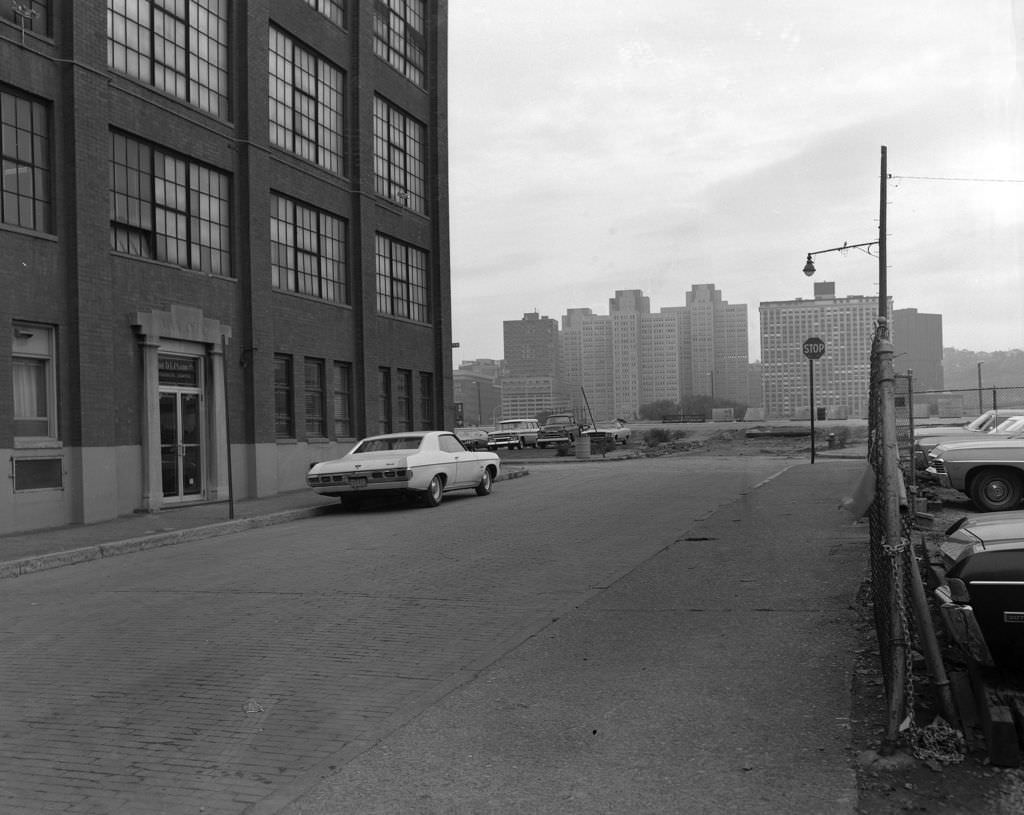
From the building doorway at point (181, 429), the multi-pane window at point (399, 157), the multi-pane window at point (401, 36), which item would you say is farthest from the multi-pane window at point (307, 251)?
the multi-pane window at point (401, 36)

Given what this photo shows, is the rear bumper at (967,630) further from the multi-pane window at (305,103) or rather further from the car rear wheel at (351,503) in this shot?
the multi-pane window at (305,103)

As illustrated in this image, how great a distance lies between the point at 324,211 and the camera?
25.2 metres

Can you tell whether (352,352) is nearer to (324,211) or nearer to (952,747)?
(324,211)

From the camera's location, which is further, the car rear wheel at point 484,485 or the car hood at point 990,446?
the car rear wheel at point 484,485

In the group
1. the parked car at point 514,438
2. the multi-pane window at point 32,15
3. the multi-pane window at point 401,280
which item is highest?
the multi-pane window at point 32,15

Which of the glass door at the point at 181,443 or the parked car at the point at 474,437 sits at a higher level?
the glass door at the point at 181,443

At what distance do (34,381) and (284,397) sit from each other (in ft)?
25.2

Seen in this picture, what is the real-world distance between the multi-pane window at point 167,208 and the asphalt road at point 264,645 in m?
6.91

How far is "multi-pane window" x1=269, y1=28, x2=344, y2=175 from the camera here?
2320 cm

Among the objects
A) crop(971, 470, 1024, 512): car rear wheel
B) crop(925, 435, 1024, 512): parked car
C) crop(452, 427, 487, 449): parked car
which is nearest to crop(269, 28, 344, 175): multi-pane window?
crop(925, 435, 1024, 512): parked car

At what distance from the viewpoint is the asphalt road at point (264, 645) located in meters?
4.63

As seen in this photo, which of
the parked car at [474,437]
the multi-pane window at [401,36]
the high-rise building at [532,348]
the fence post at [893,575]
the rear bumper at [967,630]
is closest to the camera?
the fence post at [893,575]

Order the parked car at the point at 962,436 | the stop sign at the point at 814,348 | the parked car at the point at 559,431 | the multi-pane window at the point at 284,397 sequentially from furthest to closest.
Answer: the parked car at the point at 559,431
the stop sign at the point at 814,348
the multi-pane window at the point at 284,397
the parked car at the point at 962,436

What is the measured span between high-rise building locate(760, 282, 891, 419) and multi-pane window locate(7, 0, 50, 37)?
105 ft
